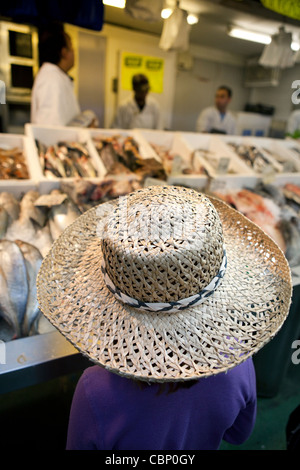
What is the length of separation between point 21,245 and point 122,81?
6.98 meters

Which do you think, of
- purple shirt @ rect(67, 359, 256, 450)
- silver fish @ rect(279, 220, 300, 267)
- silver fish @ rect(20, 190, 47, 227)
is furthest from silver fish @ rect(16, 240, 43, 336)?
silver fish @ rect(279, 220, 300, 267)

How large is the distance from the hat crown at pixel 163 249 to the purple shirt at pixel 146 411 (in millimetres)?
299

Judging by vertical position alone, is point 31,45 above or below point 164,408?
above

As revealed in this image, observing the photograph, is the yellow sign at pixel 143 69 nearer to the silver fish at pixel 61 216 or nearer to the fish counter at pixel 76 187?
the fish counter at pixel 76 187

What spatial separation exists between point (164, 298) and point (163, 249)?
0.14 m

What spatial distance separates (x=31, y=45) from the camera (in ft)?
19.5

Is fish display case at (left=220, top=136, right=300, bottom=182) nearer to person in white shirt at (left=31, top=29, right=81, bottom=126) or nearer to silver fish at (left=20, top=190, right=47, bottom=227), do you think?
person in white shirt at (left=31, top=29, right=81, bottom=126)

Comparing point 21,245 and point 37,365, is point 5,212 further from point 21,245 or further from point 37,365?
point 37,365

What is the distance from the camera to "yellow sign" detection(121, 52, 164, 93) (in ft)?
24.2

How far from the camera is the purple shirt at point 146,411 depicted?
2.93 ft

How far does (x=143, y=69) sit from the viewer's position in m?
7.84

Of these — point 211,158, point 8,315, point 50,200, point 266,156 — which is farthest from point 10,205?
point 266,156
